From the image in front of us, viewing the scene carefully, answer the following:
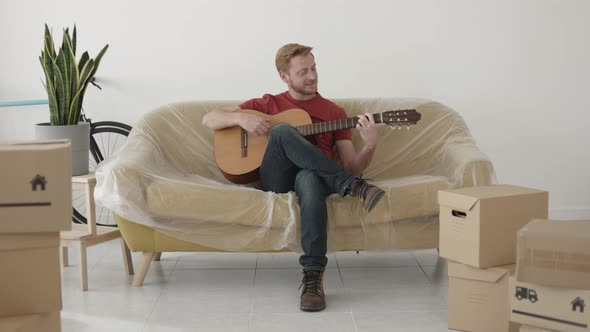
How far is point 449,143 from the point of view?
11.3 ft

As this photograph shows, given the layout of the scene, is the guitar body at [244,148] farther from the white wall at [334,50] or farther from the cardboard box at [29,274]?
the cardboard box at [29,274]

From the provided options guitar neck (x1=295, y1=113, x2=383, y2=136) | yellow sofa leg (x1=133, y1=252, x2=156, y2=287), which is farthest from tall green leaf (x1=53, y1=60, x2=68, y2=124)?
guitar neck (x1=295, y1=113, x2=383, y2=136)

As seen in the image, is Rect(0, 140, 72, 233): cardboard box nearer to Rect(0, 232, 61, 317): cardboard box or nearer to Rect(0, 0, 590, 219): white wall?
Rect(0, 232, 61, 317): cardboard box

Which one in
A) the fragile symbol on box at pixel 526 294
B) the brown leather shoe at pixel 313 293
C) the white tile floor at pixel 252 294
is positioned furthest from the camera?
the brown leather shoe at pixel 313 293

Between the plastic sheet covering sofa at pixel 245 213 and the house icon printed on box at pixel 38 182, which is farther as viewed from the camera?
the plastic sheet covering sofa at pixel 245 213

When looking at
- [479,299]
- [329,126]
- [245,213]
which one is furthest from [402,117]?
[479,299]

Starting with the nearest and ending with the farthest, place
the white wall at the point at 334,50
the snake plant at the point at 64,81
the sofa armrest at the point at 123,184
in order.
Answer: the sofa armrest at the point at 123,184 → the snake plant at the point at 64,81 → the white wall at the point at 334,50

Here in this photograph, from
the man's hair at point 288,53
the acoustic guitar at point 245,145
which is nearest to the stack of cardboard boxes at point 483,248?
the acoustic guitar at point 245,145

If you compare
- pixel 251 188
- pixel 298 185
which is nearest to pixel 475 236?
pixel 298 185

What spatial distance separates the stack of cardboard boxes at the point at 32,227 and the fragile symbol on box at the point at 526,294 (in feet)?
4.06

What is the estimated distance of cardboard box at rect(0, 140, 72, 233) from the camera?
1.79 meters

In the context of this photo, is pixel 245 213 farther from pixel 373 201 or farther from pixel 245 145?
pixel 373 201

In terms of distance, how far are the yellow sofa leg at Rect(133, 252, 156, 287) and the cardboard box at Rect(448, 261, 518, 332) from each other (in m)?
1.24

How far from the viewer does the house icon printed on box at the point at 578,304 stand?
2055 millimetres
